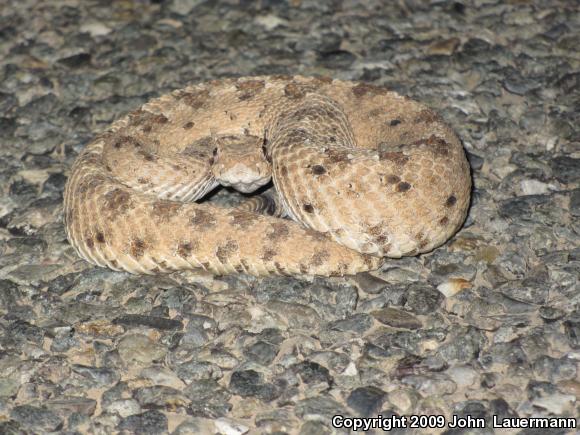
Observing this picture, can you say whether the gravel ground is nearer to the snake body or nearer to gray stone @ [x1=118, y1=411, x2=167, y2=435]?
gray stone @ [x1=118, y1=411, x2=167, y2=435]

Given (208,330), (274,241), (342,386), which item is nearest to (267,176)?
(274,241)

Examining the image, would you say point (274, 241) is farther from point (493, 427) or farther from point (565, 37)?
point (565, 37)

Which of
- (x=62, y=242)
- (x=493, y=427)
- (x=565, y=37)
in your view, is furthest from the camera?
(x=565, y=37)

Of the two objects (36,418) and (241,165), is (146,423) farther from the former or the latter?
(241,165)

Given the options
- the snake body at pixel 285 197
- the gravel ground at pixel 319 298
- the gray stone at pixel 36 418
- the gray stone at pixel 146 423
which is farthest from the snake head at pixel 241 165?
the gray stone at pixel 36 418

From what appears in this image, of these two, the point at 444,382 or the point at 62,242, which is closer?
the point at 444,382

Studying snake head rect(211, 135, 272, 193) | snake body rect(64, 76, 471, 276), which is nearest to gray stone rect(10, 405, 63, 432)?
snake body rect(64, 76, 471, 276)

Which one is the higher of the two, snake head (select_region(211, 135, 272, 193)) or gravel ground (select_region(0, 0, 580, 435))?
snake head (select_region(211, 135, 272, 193))
